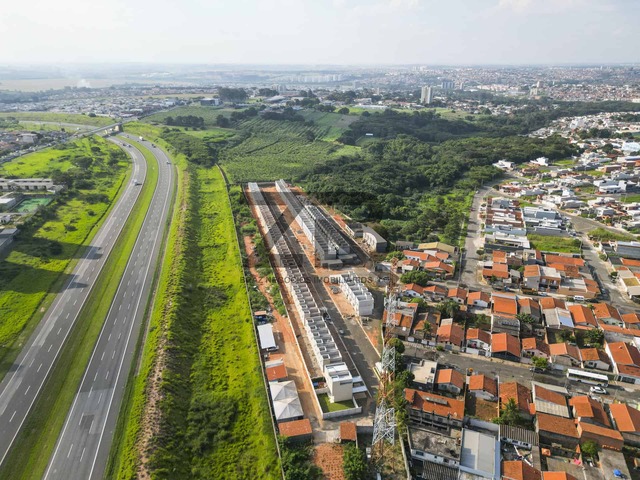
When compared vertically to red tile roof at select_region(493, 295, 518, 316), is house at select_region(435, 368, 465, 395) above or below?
above

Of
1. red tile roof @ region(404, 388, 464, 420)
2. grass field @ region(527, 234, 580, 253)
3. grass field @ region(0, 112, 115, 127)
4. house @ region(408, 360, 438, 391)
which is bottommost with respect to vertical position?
grass field @ region(527, 234, 580, 253)

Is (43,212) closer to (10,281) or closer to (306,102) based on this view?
(10,281)

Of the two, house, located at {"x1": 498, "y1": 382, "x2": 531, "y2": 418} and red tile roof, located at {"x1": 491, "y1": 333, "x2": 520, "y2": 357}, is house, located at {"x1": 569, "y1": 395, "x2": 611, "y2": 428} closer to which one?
house, located at {"x1": 498, "y1": 382, "x2": 531, "y2": 418}

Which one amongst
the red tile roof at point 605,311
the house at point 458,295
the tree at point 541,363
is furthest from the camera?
the house at point 458,295

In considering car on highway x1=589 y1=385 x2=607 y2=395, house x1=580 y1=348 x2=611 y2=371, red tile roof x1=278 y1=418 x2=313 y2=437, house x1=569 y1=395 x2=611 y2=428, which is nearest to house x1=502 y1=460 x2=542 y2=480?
house x1=569 y1=395 x2=611 y2=428

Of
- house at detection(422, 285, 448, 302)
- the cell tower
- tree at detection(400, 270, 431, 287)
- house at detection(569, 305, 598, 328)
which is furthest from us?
tree at detection(400, 270, 431, 287)

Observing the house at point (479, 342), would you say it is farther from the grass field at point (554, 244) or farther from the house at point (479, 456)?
the grass field at point (554, 244)

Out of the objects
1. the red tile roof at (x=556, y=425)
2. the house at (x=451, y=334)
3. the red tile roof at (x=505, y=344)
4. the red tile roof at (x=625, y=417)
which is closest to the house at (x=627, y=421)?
the red tile roof at (x=625, y=417)

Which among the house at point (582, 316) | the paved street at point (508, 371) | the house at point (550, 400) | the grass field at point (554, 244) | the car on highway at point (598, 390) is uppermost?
the house at point (550, 400)
